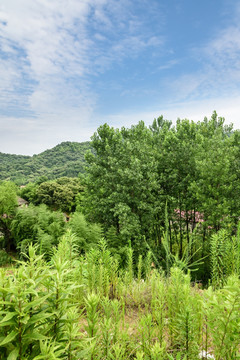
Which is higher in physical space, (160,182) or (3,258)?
(160,182)

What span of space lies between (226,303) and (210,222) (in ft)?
32.2

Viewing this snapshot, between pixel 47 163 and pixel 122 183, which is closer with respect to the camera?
pixel 122 183

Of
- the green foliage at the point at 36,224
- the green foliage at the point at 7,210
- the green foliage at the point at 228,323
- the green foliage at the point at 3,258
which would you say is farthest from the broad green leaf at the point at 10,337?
the green foliage at the point at 7,210

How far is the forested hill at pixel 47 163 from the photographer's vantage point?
6462 cm

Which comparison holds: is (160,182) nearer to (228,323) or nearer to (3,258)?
(3,258)

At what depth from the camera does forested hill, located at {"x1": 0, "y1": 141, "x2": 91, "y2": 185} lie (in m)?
64.6

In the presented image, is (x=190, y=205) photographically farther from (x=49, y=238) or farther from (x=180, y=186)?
(x=49, y=238)

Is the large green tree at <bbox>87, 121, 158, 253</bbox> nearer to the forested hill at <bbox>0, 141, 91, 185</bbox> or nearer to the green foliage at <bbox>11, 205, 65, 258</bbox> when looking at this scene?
the green foliage at <bbox>11, 205, 65, 258</bbox>

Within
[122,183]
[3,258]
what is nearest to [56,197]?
[3,258]

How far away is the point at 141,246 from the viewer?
1101 centimetres

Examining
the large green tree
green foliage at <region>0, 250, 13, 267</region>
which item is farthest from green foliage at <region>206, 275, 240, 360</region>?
green foliage at <region>0, 250, 13, 267</region>

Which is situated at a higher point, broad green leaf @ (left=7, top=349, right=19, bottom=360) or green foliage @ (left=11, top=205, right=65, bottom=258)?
broad green leaf @ (left=7, top=349, right=19, bottom=360)

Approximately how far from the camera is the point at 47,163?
80.9 m

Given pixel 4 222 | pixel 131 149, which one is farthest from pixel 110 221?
pixel 4 222
